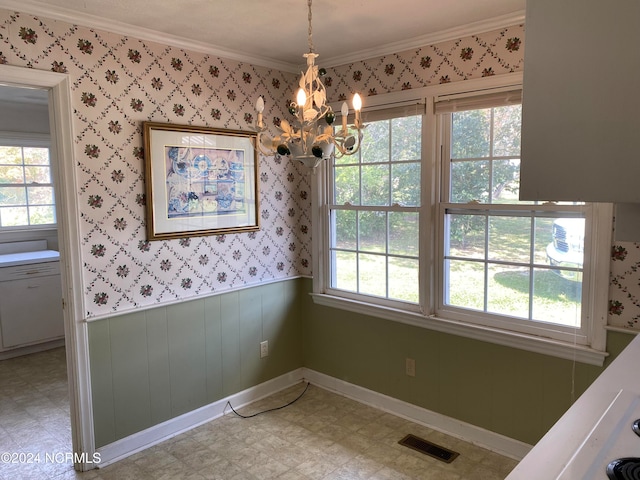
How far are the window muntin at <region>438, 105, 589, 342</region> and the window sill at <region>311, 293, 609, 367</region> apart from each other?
0.06 m

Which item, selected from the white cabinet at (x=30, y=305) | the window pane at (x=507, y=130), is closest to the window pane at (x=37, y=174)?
the white cabinet at (x=30, y=305)

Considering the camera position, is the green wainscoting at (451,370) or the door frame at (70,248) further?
the green wainscoting at (451,370)

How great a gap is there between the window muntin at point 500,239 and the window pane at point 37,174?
4209 millimetres

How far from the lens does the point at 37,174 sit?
486 cm

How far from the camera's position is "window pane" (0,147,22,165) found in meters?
4.63

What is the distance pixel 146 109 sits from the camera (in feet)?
8.97

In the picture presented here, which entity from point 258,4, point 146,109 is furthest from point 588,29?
point 146,109

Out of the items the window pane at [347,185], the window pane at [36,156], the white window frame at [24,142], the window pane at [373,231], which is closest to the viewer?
the window pane at [373,231]

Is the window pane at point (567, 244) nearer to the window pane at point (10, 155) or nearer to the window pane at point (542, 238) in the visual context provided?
the window pane at point (542, 238)

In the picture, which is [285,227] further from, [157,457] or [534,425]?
[534,425]

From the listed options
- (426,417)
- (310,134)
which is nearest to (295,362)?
(426,417)

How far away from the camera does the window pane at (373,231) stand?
3209 mm

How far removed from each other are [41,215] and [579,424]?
17.3 feet

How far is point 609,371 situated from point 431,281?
1.51 m
